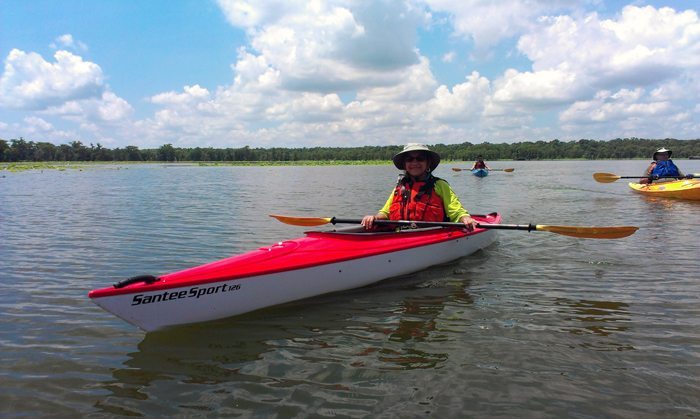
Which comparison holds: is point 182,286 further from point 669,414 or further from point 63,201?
point 63,201

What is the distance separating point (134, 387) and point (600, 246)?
10104 mm

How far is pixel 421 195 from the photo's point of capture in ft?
27.0

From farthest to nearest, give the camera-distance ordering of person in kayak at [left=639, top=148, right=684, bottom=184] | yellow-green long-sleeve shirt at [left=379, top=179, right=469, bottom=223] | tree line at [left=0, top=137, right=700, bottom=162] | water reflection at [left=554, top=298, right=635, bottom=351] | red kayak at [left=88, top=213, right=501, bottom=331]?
1. tree line at [left=0, top=137, right=700, bottom=162]
2. person in kayak at [left=639, top=148, right=684, bottom=184]
3. yellow-green long-sleeve shirt at [left=379, top=179, right=469, bottom=223]
4. water reflection at [left=554, top=298, right=635, bottom=351]
5. red kayak at [left=88, top=213, right=501, bottom=331]

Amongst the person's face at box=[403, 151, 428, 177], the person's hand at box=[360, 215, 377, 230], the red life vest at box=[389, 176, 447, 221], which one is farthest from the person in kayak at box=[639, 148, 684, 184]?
the person's hand at box=[360, 215, 377, 230]

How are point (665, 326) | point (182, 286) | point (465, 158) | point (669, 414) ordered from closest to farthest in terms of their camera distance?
point (669, 414)
point (182, 286)
point (665, 326)
point (465, 158)

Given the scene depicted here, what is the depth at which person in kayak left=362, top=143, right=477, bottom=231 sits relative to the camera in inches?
322

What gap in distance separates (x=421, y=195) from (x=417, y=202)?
0.15 meters

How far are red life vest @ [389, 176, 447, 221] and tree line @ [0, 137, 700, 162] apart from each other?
115 m

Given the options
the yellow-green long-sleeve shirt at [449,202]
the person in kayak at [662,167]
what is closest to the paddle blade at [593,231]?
the yellow-green long-sleeve shirt at [449,202]

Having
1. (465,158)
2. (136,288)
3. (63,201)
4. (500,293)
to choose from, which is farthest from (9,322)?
(465,158)

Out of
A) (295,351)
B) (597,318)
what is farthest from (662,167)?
(295,351)

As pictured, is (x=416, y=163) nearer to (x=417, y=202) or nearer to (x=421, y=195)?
(x=421, y=195)

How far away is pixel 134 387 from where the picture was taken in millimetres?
4078

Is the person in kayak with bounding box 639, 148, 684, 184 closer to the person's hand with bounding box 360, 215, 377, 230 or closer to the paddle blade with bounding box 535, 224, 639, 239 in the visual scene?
the paddle blade with bounding box 535, 224, 639, 239
